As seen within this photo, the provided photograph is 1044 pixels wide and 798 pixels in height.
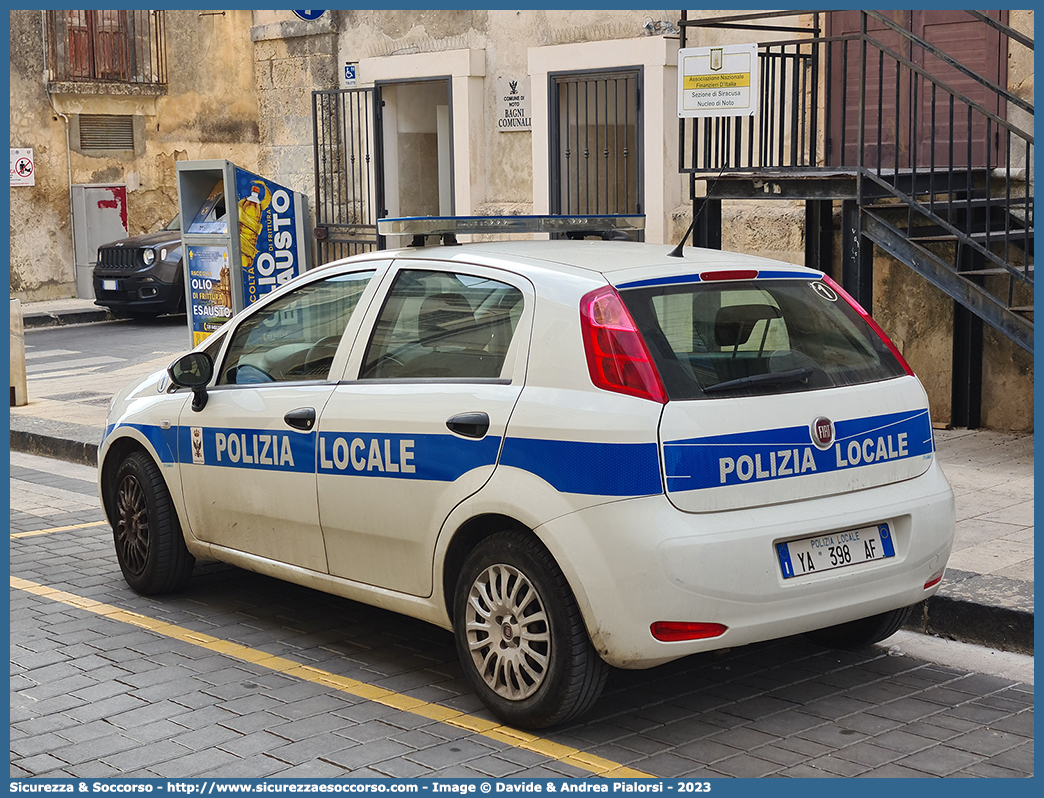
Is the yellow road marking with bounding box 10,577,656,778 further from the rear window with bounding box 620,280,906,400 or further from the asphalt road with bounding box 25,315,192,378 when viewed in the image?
the asphalt road with bounding box 25,315,192,378

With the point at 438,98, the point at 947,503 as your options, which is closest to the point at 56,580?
the point at 947,503

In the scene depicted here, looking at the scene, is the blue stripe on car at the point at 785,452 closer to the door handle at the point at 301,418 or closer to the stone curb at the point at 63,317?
the door handle at the point at 301,418

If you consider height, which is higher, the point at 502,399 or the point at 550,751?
the point at 502,399

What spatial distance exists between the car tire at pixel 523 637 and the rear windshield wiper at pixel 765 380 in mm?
774

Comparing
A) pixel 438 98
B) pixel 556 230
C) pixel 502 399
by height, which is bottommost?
pixel 502 399

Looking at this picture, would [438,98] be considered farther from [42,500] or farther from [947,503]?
[947,503]

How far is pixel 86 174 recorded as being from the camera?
2334 centimetres

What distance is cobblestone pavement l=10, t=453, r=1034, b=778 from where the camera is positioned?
4137mm

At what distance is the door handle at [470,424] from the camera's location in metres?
4.50

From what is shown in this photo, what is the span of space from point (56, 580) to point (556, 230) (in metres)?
3.07

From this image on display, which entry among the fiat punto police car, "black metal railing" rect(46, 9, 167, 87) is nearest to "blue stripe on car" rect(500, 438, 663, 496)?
the fiat punto police car

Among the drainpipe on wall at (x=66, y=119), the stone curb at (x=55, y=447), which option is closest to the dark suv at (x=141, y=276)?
the drainpipe on wall at (x=66, y=119)

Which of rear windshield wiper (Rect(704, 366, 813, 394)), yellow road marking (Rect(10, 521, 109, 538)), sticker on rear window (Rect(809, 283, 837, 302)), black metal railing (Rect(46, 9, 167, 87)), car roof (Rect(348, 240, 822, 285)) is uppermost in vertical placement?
black metal railing (Rect(46, 9, 167, 87))

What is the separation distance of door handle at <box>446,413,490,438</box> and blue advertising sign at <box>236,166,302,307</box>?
5.70 m
